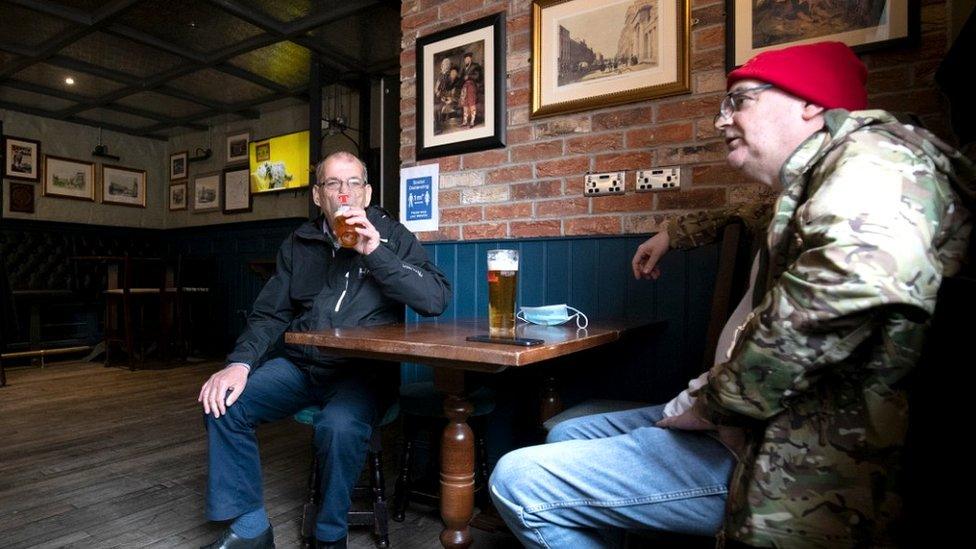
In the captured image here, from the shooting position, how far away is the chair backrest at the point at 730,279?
1.39m

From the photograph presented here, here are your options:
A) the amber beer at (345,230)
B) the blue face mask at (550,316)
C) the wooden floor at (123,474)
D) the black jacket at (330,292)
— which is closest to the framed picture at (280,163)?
the wooden floor at (123,474)

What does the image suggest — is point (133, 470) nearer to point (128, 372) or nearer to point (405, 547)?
point (405, 547)

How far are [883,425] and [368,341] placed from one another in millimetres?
947

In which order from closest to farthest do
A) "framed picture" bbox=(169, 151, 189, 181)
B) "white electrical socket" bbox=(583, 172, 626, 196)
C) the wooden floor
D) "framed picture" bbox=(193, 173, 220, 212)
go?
1. the wooden floor
2. "white electrical socket" bbox=(583, 172, 626, 196)
3. "framed picture" bbox=(193, 173, 220, 212)
4. "framed picture" bbox=(169, 151, 189, 181)

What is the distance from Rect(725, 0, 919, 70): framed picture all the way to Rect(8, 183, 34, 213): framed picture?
766cm

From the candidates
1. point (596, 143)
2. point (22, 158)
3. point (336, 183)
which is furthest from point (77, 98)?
point (596, 143)

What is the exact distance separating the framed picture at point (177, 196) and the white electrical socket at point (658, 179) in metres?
7.19

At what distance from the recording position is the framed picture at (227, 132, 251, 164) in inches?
267

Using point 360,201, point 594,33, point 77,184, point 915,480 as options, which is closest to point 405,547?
point 360,201

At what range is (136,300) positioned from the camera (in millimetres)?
5453

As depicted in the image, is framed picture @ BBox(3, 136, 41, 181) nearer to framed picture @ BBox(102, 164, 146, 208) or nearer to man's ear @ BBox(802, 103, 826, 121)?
framed picture @ BBox(102, 164, 146, 208)

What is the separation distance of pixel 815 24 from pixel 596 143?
0.78 m

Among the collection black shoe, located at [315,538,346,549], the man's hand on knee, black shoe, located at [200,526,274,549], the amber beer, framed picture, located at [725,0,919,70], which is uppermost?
framed picture, located at [725,0,919,70]

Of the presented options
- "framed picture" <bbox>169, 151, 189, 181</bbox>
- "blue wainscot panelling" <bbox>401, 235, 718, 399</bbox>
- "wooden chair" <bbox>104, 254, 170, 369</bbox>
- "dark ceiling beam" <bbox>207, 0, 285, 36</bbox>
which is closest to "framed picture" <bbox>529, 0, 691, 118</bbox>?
"blue wainscot panelling" <bbox>401, 235, 718, 399</bbox>
